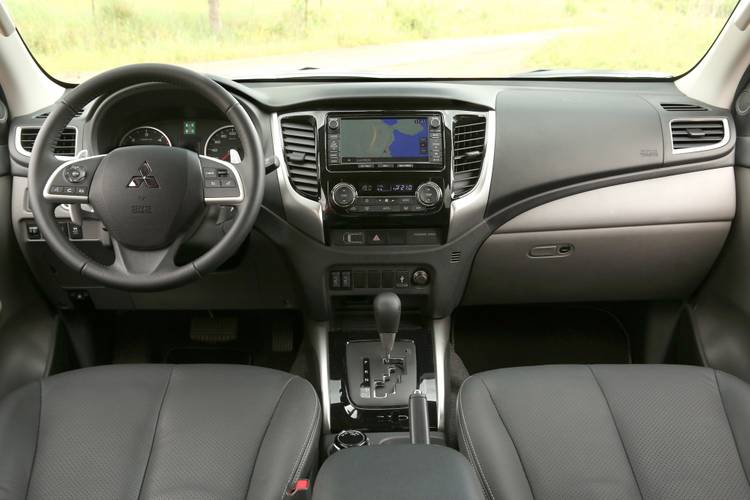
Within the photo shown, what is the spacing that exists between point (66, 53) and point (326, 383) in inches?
52.5

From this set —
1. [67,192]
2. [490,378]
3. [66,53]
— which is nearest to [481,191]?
[490,378]

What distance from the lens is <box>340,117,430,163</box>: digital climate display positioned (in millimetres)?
1822

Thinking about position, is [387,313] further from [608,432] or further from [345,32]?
[345,32]

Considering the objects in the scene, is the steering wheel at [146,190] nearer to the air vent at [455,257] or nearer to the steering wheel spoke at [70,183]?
the steering wheel spoke at [70,183]

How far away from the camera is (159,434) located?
1.46 meters

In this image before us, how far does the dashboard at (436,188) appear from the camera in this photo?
6.02 feet

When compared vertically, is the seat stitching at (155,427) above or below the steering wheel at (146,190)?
below

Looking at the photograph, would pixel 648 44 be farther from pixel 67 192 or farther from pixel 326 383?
pixel 67 192

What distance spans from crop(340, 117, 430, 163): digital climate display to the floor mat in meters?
0.92

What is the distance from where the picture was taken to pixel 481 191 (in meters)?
1.90

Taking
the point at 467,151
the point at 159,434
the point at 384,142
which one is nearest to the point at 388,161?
the point at 384,142

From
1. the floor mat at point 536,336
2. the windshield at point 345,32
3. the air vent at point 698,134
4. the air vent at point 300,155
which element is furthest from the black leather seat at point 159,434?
the air vent at point 698,134

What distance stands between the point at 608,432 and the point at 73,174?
1.42 m

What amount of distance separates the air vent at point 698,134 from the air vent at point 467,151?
600 mm
